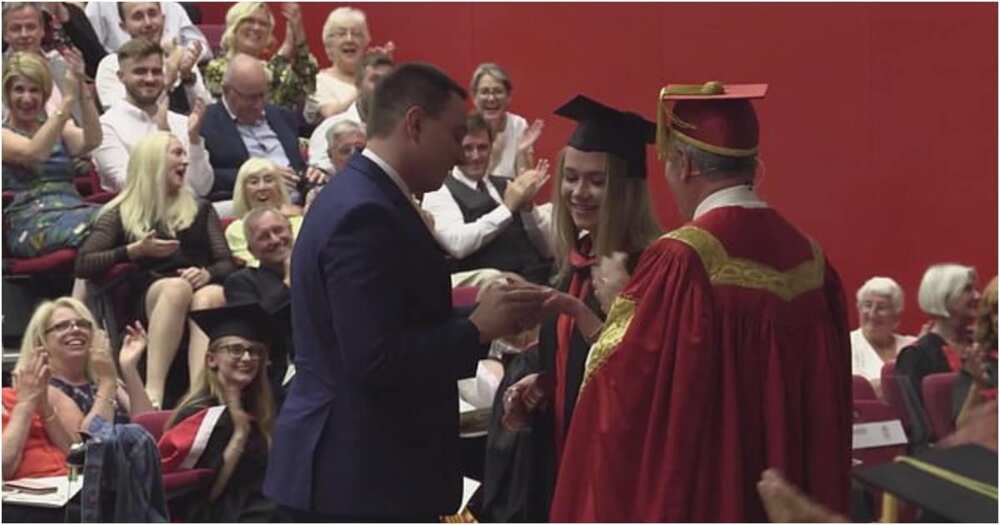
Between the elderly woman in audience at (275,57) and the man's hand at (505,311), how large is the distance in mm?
6031

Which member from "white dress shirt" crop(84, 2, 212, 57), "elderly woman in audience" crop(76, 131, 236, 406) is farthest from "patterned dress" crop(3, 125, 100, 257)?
"white dress shirt" crop(84, 2, 212, 57)

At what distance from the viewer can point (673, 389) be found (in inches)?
175

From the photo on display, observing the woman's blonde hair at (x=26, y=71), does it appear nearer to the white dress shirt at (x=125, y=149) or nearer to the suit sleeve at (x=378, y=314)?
the white dress shirt at (x=125, y=149)

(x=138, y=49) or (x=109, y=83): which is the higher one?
(x=138, y=49)

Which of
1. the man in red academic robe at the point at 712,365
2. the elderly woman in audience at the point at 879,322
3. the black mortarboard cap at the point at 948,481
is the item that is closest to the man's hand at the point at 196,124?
the elderly woman in audience at the point at 879,322

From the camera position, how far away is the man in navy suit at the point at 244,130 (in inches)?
375

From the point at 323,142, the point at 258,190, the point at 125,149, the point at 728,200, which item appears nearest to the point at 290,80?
the point at 323,142

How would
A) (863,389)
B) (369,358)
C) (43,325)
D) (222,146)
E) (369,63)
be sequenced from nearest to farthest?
(369,358) < (43,325) < (863,389) < (222,146) < (369,63)

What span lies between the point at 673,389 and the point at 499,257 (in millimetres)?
4844

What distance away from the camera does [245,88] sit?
381 inches

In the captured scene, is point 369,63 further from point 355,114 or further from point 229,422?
point 229,422

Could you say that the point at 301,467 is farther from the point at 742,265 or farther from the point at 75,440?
the point at 75,440

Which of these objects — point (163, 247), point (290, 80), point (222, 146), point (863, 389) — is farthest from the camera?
point (290, 80)

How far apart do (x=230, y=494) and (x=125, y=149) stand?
2.80m
